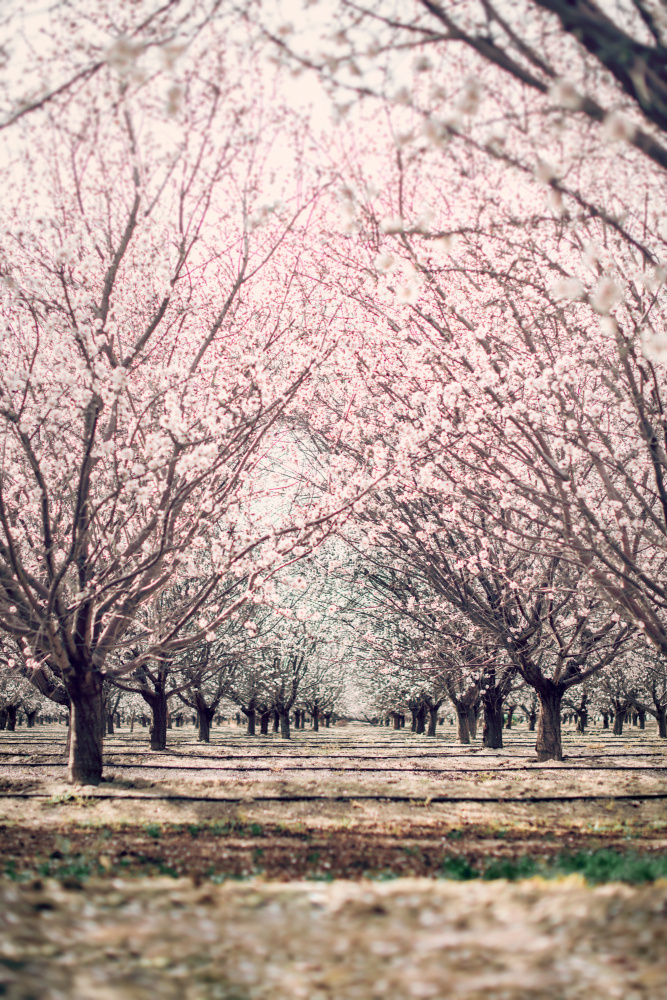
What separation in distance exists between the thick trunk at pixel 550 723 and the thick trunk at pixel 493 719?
5.40 metres

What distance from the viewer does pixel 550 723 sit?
18984 mm

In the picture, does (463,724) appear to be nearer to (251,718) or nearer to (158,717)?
(158,717)

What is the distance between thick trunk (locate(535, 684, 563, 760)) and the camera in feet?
61.6

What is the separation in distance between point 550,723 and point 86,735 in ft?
39.6

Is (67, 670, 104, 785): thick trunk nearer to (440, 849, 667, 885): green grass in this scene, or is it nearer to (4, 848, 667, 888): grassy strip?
(4, 848, 667, 888): grassy strip

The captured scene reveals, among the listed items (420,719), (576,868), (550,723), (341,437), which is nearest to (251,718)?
(420,719)

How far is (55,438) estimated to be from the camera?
1155 cm

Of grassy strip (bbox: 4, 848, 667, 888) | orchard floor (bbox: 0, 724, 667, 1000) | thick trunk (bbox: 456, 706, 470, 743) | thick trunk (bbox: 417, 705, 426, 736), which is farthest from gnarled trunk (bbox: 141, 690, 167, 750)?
thick trunk (bbox: 417, 705, 426, 736)

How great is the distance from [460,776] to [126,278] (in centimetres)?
1224

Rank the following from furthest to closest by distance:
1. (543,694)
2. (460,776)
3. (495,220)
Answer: (543,694) → (460,776) → (495,220)

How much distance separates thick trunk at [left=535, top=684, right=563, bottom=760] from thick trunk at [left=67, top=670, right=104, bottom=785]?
11.4 metres

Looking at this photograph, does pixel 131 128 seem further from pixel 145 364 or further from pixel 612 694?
pixel 612 694

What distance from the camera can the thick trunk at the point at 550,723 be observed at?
18781mm

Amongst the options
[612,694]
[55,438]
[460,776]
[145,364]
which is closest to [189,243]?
[145,364]
